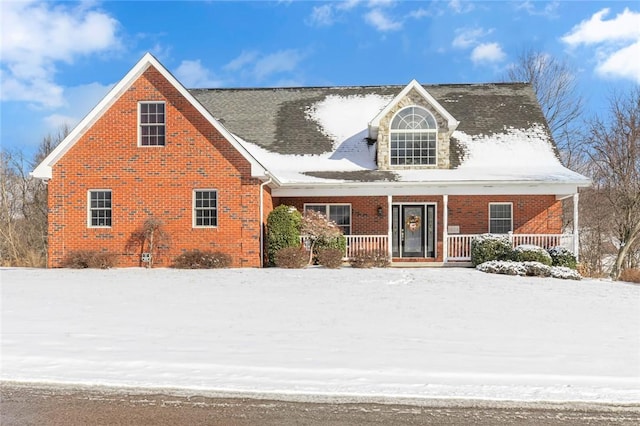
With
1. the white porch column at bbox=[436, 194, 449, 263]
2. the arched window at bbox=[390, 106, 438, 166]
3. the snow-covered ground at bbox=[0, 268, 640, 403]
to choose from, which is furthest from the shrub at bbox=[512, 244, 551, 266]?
the arched window at bbox=[390, 106, 438, 166]

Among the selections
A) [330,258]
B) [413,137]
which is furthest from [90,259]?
[413,137]

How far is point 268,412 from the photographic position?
206 inches

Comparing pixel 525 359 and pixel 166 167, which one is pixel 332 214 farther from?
pixel 525 359

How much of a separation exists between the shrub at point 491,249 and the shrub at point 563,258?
144 centimetres

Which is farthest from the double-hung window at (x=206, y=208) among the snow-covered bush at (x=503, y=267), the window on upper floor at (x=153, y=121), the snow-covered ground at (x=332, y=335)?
the snow-covered bush at (x=503, y=267)

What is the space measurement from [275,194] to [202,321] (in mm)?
10504

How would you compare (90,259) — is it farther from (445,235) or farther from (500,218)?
(500,218)

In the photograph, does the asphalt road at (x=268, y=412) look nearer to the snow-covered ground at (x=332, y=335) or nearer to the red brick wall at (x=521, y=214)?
the snow-covered ground at (x=332, y=335)

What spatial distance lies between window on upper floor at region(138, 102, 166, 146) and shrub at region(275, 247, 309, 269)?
570 cm

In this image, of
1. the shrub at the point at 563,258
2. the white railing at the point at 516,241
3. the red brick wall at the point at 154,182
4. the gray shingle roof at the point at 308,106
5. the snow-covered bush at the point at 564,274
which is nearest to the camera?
the snow-covered bush at the point at 564,274

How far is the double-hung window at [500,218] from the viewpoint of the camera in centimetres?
2066

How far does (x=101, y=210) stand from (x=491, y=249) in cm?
1366

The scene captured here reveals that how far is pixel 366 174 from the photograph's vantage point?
792 inches

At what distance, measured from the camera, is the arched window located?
2066cm
